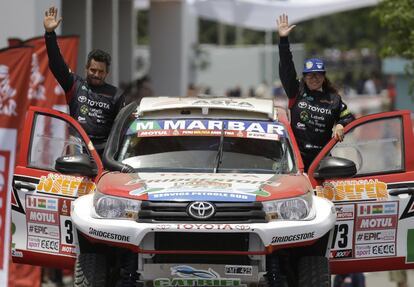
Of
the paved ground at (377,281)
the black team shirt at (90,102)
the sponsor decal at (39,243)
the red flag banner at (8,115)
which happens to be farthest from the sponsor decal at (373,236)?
the paved ground at (377,281)

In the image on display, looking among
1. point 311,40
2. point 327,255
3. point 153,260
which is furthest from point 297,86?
point 311,40

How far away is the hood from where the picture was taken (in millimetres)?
7359

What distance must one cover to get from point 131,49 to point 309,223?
65.1 ft

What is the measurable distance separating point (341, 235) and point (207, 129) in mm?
1307

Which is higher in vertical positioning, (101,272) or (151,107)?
(151,107)

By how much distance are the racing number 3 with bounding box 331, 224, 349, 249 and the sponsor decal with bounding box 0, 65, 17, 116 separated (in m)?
3.59

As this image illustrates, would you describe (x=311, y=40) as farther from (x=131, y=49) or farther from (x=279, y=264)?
(x=279, y=264)

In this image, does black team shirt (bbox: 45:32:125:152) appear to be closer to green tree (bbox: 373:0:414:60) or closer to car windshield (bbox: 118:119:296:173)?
car windshield (bbox: 118:119:296:173)

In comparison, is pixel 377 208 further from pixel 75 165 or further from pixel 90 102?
pixel 90 102

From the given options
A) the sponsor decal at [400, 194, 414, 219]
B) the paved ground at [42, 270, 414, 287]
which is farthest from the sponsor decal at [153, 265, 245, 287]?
the paved ground at [42, 270, 414, 287]

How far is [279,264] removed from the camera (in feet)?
26.3

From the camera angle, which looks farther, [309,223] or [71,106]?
[71,106]

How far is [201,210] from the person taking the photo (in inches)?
287

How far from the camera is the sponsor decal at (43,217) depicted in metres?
8.62
